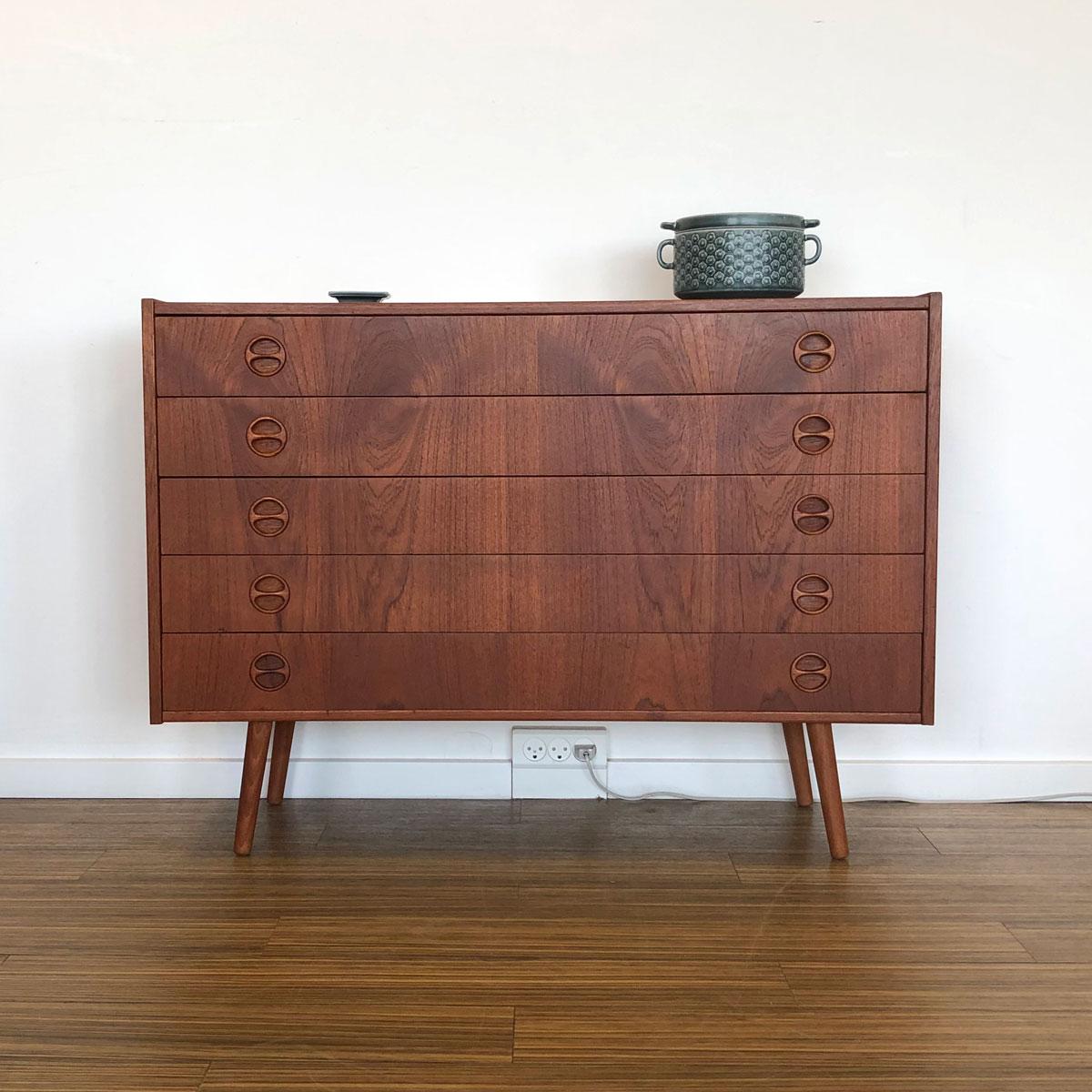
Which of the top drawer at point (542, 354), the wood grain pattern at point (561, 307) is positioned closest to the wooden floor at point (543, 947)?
the top drawer at point (542, 354)

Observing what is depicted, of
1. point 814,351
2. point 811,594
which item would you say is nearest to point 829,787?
point 811,594

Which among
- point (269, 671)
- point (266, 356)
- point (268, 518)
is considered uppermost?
point (266, 356)

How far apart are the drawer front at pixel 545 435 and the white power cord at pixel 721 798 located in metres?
0.65

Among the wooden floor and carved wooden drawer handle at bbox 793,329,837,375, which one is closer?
the wooden floor

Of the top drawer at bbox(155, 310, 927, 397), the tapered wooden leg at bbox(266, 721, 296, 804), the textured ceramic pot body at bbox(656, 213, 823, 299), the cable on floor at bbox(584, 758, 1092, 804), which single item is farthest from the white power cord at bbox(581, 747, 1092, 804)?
the textured ceramic pot body at bbox(656, 213, 823, 299)

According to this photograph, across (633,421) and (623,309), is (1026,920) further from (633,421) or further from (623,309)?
(623,309)

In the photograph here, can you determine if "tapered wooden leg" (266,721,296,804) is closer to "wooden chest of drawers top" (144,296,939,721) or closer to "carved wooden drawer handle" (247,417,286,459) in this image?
"wooden chest of drawers top" (144,296,939,721)

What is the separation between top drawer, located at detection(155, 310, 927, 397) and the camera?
1.77 metres

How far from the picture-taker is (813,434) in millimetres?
1797

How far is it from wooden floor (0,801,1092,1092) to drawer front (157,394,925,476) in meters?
Result: 0.61

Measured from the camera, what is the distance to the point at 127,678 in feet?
7.33

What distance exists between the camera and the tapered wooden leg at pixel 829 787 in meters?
1.90

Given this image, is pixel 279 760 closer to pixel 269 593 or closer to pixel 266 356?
pixel 269 593

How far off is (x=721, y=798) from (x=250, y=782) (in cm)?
83
